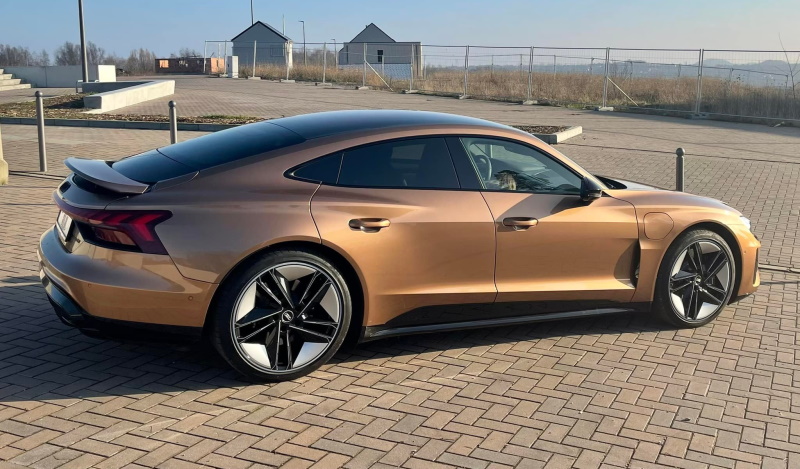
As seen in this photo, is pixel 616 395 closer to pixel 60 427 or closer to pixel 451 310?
pixel 451 310

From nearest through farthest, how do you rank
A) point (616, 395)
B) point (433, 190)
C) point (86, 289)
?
point (86, 289), point (616, 395), point (433, 190)

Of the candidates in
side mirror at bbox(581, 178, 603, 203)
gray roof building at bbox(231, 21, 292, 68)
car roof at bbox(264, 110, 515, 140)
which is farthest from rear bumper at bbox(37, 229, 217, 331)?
gray roof building at bbox(231, 21, 292, 68)

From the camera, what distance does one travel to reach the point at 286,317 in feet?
16.4

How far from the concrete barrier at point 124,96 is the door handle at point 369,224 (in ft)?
61.0

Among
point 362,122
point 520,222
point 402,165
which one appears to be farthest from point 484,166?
point 362,122

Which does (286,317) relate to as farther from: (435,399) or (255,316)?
(435,399)

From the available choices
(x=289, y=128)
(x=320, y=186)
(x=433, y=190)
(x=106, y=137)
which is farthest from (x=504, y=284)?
(x=106, y=137)

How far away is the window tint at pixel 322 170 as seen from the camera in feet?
17.0

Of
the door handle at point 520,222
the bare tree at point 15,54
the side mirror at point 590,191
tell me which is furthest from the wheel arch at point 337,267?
A: the bare tree at point 15,54

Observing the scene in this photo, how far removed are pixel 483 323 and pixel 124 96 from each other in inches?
821

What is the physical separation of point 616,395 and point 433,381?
1.07 m

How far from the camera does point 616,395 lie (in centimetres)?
504

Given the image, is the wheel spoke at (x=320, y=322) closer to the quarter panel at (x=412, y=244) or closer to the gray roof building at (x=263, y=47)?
the quarter panel at (x=412, y=244)

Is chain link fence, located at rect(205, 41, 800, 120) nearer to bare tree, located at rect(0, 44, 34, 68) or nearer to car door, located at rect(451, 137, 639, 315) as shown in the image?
car door, located at rect(451, 137, 639, 315)
